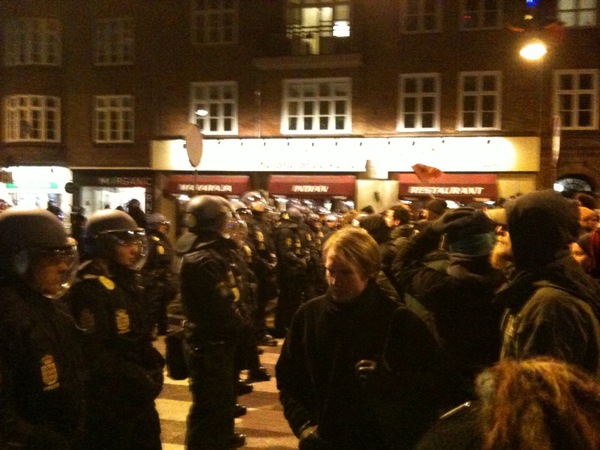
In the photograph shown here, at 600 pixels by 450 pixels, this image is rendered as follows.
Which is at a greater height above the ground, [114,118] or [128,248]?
[114,118]

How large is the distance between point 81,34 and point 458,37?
1493 cm

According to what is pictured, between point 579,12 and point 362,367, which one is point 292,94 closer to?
point 579,12

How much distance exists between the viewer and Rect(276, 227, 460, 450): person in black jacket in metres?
3.14

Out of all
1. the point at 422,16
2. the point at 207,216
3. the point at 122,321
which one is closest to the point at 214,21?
the point at 422,16

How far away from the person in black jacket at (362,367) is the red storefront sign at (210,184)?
24.1m

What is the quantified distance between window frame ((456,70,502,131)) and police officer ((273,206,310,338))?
14068mm

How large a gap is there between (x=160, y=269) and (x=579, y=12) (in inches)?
712

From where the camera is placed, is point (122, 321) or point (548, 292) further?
point (122, 321)

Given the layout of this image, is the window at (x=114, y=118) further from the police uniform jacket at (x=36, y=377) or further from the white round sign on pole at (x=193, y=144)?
the police uniform jacket at (x=36, y=377)

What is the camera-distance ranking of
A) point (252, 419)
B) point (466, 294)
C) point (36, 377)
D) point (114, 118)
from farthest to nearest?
point (114, 118)
point (252, 419)
point (466, 294)
point (36, 377)

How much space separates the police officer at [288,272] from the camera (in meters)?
12.4

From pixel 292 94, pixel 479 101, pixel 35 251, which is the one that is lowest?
pixel 35 251

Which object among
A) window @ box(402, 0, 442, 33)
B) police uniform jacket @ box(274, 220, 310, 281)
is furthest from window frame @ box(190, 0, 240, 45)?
police uniform jacket @ box(274, 220, 310, 281)

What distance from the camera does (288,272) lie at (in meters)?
12.4
